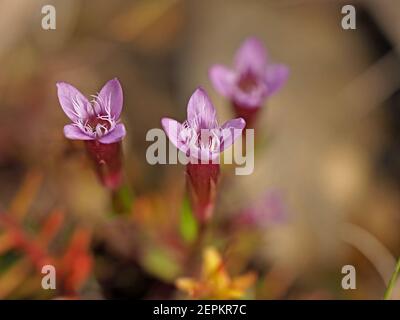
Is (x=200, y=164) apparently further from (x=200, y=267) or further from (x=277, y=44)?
(x=277, y=44)

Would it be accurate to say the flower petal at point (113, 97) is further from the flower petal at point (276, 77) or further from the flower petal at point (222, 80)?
the flower petal at point (276, 77)

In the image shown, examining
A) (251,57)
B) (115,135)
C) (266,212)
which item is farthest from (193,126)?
(266,212)

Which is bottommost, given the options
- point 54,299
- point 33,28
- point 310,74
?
point 54,299

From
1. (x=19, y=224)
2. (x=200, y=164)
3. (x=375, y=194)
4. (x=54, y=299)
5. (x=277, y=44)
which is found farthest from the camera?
(x=277, y=44)

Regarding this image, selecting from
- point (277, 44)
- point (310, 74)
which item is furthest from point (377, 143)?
point (277, 44)

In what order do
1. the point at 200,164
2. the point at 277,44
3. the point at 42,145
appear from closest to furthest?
1. the point at 200,164
2. the point at 42,145
3. the point at 277,44

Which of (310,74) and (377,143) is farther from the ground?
(310,74)

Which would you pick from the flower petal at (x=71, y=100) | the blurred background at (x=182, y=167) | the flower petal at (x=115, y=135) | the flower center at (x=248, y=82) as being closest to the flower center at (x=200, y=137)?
the flower petal at (x=115, y=135)

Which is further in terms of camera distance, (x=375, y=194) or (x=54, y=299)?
(x=375, y=194)

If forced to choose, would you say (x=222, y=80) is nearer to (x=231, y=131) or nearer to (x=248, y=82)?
(x=248, y=82)
